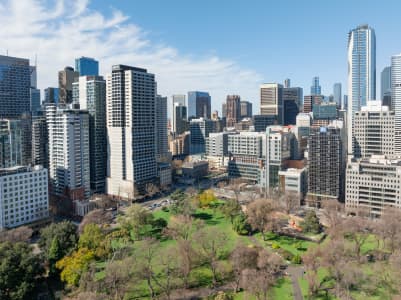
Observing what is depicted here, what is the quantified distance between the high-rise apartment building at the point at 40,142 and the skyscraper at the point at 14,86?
111 ft

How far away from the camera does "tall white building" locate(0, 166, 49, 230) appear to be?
50.2m

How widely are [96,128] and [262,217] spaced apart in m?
→ 45.6

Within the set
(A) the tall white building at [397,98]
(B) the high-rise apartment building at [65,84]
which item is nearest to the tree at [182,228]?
(A) the tall white building at [397,98]

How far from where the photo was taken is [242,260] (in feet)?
110

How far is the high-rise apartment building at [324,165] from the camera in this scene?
63.7 meters

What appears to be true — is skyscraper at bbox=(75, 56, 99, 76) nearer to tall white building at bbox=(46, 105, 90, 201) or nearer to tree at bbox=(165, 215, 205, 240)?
tall white building at bbox=(46, 105, 90, 201)

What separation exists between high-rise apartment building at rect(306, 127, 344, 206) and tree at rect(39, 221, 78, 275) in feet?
150

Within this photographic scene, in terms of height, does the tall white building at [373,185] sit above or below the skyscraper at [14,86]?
below

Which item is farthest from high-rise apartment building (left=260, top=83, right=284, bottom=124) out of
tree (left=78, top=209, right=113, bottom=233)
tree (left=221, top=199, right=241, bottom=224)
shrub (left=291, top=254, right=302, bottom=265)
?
shrub (left=291, top=254, right=302, bottom=265)

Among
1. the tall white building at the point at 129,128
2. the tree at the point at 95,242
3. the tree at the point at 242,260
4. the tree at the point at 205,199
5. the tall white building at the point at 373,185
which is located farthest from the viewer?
the tall white building at the point at 129,128

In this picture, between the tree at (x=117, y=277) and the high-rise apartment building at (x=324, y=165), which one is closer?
the tree at (x=117, y=277)

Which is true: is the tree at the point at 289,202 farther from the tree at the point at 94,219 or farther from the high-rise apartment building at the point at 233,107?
the high-rise apartment building at the point at 233,107

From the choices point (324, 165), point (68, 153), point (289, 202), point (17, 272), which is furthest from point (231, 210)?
point (68, 153)

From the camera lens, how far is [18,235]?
136ft
